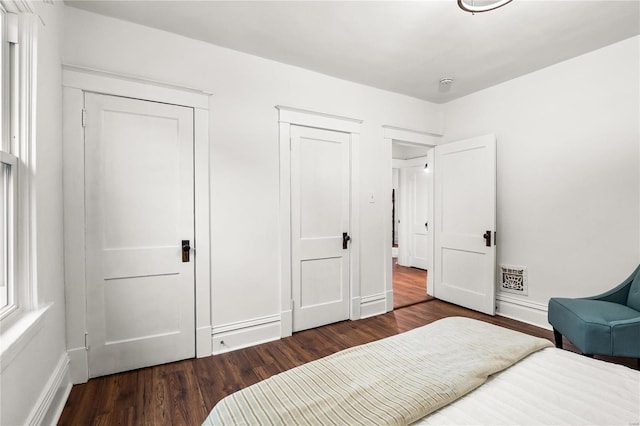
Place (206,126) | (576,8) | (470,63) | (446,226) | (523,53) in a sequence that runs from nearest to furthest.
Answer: (576,8) < (206,126) < (523,53) < (470,63) < (446,226)

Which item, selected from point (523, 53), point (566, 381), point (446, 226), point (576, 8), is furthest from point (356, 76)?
point (566, 381)

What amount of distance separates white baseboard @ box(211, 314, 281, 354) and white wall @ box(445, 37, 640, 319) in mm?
2723

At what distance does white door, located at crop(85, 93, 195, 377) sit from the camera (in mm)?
2180

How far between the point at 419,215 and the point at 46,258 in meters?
5.90

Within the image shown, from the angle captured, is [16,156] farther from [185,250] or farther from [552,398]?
[552,398]

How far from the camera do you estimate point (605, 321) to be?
206 cm

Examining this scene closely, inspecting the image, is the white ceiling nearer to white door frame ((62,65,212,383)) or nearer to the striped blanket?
white door frame ((62,65,212,383))

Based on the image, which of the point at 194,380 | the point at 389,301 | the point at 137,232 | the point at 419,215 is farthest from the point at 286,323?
the point at 419,215

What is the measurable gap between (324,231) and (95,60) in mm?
2380

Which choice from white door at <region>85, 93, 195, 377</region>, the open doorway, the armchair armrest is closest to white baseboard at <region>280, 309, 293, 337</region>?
white door at <region>85, 93, 195, 377</region>

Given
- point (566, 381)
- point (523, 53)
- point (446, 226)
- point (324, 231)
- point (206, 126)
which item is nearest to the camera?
point (566, 381)

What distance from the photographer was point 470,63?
2.99m

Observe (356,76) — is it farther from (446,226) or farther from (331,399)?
(331,399)

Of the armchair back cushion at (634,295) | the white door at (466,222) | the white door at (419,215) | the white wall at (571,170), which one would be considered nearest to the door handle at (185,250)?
the white door at (466,222)
